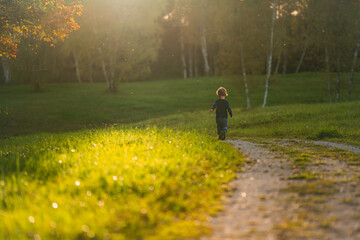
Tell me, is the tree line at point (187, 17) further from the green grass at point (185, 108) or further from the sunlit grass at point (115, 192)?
the sunlit grass at point (115, 192)

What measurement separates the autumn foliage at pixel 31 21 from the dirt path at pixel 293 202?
11305 mm

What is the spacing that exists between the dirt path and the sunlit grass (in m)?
0.41

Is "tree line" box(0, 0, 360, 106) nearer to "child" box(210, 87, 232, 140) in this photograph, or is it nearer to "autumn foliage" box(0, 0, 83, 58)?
"autumn foliage" box(0, 0, 83, 58)

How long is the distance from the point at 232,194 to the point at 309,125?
43.3 ft

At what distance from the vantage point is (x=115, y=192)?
18.3 ft

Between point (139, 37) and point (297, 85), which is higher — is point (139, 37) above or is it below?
above

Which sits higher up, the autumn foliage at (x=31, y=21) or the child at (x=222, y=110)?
the autumn foliage at (x=31, y=21)

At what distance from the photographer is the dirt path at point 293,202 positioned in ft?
14.2

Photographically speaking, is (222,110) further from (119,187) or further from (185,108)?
(185,108)

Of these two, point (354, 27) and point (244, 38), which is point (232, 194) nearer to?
point (244, 38)

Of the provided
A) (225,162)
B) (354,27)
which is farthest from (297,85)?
(225,162)

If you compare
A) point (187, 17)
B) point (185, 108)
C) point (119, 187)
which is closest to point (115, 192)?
point (119, 187)

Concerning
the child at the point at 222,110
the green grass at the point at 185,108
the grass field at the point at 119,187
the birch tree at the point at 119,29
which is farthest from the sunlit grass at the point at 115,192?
the birch tree at the point at 119,29

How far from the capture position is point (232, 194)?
595 centimetres
